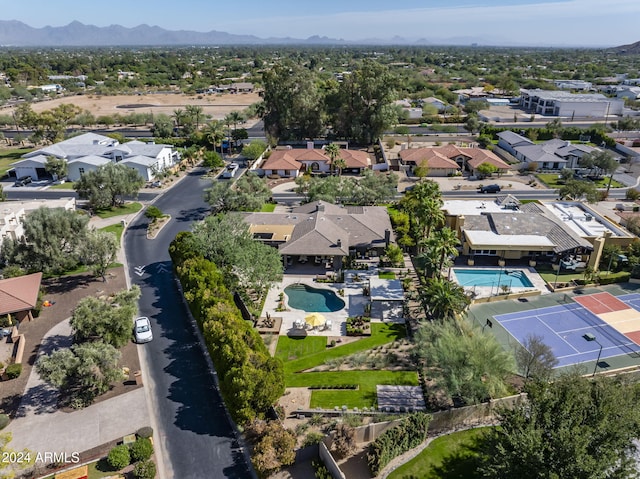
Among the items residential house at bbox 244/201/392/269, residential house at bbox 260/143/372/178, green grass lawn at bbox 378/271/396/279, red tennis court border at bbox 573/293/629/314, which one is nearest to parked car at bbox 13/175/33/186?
residential house at bbox 260/143/372/178

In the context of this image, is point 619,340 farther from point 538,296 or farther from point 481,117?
point 481,117

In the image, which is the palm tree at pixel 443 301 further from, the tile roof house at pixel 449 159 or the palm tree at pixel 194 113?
the palm tree at pixel 194 113

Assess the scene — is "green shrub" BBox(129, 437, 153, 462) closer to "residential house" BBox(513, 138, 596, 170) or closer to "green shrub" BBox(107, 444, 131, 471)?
"green shrub" BBox(107, 444, 131, 471)

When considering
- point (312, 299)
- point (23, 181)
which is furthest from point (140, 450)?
point (23, 181)

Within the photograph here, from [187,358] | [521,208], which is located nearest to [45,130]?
[187,358]

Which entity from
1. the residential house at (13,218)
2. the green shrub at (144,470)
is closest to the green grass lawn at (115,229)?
the residential house at (13,218)

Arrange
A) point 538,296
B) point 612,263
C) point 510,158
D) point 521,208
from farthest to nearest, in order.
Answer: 1. point 510,158
2. point 521,208
3. point 612,263
4. point 538,296
